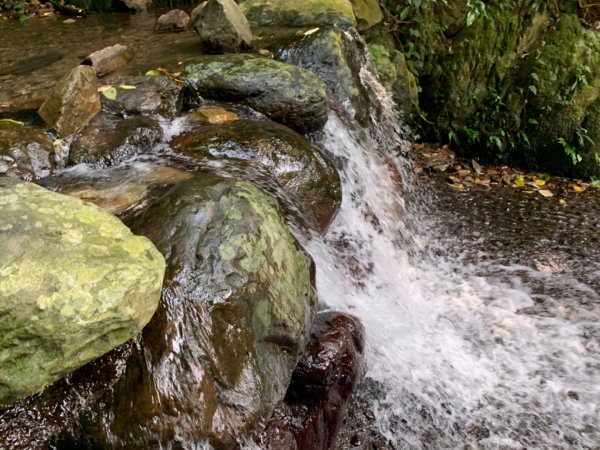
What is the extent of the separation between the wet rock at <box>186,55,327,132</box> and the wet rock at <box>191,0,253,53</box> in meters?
0.70

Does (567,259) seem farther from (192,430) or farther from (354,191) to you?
(192,430)

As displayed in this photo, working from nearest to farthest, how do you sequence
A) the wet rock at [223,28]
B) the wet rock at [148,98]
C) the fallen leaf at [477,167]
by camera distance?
the wet rock at [148,98] < the wet rock at [223,28] < the fallen leaf at [477,167]

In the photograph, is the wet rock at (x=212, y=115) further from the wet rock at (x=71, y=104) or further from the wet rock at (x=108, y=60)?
the wet rock at (x=108, y=60)

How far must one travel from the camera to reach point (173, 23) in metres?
6.54

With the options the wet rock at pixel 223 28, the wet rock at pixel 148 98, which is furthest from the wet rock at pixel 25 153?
the wet rock at pixel 223 28

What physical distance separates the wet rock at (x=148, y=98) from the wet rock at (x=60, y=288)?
1.93 m

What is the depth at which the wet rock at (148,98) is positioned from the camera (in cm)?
378

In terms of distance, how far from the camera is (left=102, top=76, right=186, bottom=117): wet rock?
3.78 meters

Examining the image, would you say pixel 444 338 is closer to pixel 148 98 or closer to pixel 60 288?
pixel 60 288

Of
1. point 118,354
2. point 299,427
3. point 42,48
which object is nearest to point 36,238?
point 118,354

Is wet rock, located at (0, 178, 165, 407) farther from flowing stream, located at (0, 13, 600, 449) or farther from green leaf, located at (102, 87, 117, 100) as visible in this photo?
green leaf, located at (102, 87, 117, 100)

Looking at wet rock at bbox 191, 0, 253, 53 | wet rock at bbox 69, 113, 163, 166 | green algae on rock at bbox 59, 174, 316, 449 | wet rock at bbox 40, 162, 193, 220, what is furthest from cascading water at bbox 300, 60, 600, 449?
wet rock at bbox 69, 113, 163, 166

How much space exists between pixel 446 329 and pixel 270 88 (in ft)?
7.31

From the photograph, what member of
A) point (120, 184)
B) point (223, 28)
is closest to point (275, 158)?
point (120, 184)
